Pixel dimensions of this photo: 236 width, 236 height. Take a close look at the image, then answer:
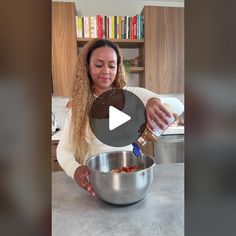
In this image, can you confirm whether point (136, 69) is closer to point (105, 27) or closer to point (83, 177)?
point (105, 27)

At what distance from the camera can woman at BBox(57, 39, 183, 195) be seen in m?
0.54

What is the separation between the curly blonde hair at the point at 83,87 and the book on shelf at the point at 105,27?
2.9 inches

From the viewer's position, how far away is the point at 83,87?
56 centimetres

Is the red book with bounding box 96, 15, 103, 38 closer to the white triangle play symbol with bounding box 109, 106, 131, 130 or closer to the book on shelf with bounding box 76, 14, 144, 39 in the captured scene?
the book on shelf with bounding box 76, 14, 144, 39

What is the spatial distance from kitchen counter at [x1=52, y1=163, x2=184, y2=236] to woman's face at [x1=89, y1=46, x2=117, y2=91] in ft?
0.84

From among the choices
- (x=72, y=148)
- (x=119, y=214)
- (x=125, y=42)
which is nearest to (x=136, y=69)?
(x=125, y=42)
